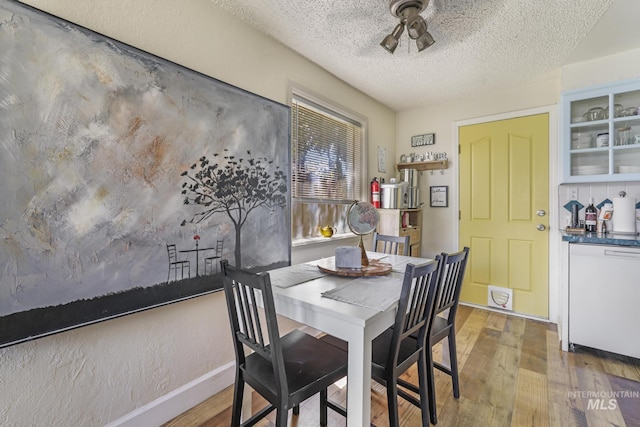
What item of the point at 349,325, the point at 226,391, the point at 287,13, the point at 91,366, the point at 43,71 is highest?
the point at 287,13

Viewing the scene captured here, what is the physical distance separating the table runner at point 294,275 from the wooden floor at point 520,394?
779 mm

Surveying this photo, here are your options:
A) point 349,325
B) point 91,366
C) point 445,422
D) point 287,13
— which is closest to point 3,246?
point 91,366

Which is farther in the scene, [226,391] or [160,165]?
[226,391]

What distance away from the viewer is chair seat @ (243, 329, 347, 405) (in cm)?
117

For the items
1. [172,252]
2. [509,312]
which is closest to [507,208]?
[509,312]

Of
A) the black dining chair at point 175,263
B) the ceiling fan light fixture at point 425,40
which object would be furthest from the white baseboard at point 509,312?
the black dining chair at point 175,263

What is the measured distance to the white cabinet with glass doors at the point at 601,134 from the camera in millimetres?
2440

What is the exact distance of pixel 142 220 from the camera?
1.48 meters

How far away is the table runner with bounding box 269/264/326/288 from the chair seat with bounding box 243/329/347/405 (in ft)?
0.97

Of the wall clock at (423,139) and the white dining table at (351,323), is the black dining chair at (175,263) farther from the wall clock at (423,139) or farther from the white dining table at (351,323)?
the wall clock at (423,139)

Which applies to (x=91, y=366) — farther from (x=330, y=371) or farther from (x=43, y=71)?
(x=43, y=71)

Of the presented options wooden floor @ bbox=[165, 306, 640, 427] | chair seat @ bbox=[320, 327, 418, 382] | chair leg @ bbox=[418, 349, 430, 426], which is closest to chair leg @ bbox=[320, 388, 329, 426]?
wooden floor @ bbox=[165, 306, 640, 427]

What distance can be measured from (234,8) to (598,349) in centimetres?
373

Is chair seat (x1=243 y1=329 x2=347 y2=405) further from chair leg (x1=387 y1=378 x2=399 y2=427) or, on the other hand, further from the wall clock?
the wall clock
